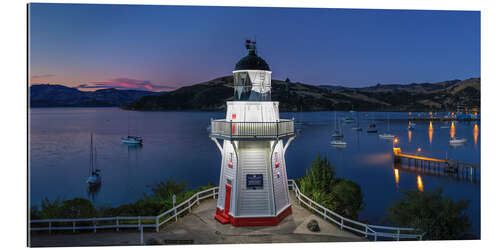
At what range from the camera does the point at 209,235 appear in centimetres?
648

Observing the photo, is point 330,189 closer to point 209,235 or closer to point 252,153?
point 252,153

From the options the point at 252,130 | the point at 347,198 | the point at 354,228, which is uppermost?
the point at 252,130

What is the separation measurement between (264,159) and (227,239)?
6.08 ft

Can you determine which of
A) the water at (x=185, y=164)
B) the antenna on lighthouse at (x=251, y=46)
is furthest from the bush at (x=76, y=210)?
the antenna on lighthouse at (x=251, y=46)

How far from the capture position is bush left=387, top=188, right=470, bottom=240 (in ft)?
20.8

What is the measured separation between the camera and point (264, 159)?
6.85 meters

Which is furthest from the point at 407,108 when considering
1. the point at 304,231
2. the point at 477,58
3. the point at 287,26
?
the point at 304,231

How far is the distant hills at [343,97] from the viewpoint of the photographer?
33.9 feet

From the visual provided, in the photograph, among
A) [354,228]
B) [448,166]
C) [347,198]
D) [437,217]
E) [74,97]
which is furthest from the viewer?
[448,166]

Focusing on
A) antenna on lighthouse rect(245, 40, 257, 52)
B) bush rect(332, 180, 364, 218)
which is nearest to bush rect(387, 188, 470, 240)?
bush rect(332, 180, 364, 218)

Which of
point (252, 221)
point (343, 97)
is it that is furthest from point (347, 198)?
point (343, 97)

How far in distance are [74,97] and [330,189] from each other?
31.9ft

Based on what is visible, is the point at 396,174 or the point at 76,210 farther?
the point at 396,174

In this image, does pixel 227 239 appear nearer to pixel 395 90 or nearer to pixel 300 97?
pixel 395 90
